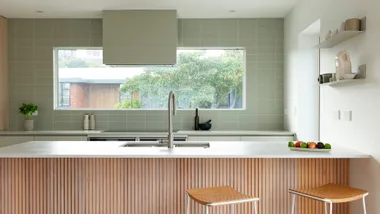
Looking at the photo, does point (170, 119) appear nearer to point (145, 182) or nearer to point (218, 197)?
point (145, 182)

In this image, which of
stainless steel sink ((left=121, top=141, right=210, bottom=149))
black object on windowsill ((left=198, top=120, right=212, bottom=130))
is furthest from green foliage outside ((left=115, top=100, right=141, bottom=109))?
stainless steel sink ((left=121, top=141, right=210, bottom=149))

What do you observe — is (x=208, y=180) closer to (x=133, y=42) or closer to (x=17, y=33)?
(x=133, y=42)

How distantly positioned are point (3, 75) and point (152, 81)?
2.12 metres

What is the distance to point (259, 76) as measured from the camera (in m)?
5.36

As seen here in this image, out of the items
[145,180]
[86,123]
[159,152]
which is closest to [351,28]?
[159,152]

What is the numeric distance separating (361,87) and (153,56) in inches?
110

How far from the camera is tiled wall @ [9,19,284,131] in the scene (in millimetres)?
5328

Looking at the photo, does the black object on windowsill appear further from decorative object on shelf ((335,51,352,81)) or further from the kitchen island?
decorative object on shelf ((335,51,352,81))

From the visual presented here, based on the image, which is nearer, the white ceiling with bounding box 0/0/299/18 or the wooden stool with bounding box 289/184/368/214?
the wooden stool with bounding box 289/184/368/214

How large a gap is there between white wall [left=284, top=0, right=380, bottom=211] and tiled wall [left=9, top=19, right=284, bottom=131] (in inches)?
57.2

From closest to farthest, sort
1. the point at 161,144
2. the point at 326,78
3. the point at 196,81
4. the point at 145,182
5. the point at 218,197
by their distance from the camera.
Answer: the point at 218,197 < the point at 145,182 < the point at 326,78 < the point at 161,144 < the point at 196,81

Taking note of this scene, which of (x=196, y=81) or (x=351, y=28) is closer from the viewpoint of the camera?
(x=351, y=28)

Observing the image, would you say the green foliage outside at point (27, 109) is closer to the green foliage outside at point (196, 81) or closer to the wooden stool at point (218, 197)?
the green foliage outside at point (196, 81)

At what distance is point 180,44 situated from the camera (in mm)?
5348
